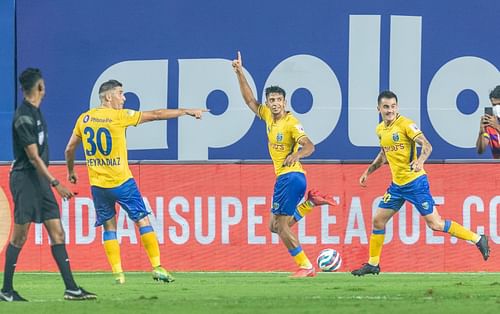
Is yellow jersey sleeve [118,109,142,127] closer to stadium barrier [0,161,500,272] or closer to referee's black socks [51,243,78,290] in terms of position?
referee's black socks [51,243,78,290]

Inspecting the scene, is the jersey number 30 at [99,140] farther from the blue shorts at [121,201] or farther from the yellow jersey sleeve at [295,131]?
the yellow jersey sleeve at [295,131]

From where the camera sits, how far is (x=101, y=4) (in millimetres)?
22422

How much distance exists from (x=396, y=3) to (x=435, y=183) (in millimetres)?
5199

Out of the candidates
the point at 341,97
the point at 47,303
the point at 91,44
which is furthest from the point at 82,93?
the point at 47,303

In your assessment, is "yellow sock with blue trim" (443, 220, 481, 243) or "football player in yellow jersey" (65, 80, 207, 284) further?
"yellow sock with blue trim" (443, 220, 481, 243)

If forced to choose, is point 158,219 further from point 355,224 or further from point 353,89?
point 353,89

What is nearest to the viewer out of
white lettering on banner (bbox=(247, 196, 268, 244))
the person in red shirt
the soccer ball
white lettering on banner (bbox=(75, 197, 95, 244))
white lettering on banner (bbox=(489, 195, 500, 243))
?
the person in red shirt

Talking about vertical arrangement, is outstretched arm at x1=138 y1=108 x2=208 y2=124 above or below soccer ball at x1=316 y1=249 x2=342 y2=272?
above

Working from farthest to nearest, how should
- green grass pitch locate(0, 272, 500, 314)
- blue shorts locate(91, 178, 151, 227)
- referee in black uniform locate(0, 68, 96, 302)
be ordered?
blue shorts locate(91, 178, 151, 227) → referee in black uniform locate(0, 68, 96, 302) → green grass pitch locate(0, 272, 500, 314)

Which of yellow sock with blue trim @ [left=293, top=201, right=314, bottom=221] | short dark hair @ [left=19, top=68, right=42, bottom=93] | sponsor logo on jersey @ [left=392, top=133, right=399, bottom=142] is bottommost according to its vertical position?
yellow sock with blue trim @ [left=293, top=201, right=314, bottom=221]

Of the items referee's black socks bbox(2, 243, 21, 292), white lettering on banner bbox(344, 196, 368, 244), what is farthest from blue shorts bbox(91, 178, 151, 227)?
white lettering on banner bbox(344, 196, 368, 244)

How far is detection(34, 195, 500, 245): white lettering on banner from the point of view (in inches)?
688

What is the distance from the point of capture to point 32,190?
11.8m

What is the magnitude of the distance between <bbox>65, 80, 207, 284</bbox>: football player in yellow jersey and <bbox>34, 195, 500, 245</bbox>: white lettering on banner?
303 centimetres
